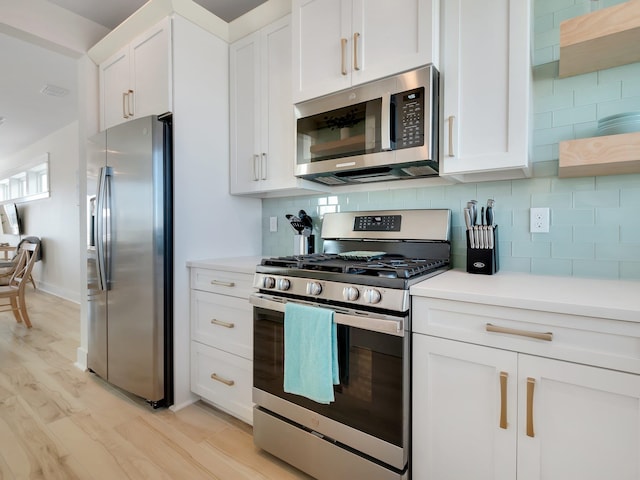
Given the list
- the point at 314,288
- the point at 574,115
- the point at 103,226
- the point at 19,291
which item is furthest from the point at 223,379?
the point at 19,291

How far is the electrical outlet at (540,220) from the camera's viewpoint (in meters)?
1.54

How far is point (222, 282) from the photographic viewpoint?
6.43 feet

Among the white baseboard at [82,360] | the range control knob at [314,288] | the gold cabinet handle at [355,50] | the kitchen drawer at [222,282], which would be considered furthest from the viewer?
the white baseboard at [82,360]

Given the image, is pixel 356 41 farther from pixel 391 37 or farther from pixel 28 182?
pixel 28 182

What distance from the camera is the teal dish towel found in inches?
53.1

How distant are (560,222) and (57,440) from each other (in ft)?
8.93

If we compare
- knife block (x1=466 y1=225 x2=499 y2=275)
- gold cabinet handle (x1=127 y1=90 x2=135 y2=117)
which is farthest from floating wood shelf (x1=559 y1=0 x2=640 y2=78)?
gold cabinet handle (x1=127 y1=90 x2=135 y2=117)

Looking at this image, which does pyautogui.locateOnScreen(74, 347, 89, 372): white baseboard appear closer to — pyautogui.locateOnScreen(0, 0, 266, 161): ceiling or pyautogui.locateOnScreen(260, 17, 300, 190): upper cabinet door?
pyautogui.locateOnScreen(260, 17, 300, 190): upper cabinet door

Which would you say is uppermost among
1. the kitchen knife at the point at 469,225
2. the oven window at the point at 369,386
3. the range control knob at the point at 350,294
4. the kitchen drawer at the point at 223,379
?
the kitchen knife at the point at 469,225

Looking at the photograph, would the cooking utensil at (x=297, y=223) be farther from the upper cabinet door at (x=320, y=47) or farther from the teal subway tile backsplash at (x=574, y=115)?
the teal subway tile backsplash at (x=574, y=115)

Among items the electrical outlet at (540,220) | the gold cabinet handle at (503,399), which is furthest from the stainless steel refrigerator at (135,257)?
the electrical outlet at (540,220)

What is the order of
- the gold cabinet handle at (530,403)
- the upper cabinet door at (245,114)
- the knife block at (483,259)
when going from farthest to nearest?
the upper cabinet door at (245,114) → the knife block at (483,259) → the gold cabinet handle at (530,403)

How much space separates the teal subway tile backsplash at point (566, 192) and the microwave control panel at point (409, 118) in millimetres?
410

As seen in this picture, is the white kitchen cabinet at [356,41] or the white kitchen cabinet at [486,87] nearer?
the white kitchen cabinet at [486,87]
